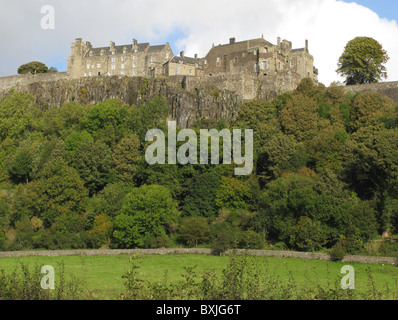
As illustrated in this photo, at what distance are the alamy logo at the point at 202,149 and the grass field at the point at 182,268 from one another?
415 inches

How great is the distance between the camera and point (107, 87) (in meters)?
54.3

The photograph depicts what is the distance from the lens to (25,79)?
62250 mm

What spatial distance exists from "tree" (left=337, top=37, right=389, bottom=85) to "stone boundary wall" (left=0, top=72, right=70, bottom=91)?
33.3 m

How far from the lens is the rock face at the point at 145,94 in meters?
48.8

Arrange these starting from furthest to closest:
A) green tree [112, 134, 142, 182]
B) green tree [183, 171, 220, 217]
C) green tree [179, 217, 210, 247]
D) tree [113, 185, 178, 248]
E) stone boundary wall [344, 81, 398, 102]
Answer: stone boundary wall [344, 81, 398, 102]
green tree [112, 134, 142, 182]
green tree [183, 171, 220, 217]
tree [113, 185, 178, 248]
green tree [179, 217, 210, 247]

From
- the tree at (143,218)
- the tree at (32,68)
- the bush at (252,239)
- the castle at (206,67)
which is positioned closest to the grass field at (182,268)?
the bush at (252,239)

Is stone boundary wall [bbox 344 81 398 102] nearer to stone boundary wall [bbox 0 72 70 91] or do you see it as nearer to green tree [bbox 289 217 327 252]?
green tree [bbox 289 217 327 252]

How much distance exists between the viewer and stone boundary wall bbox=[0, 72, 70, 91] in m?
61.1

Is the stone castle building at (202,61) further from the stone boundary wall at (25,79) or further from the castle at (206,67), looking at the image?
the stone boundary wall at (25,79)

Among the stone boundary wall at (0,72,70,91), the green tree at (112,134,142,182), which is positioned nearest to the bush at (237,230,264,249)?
the green tree at (112,134,142,182)

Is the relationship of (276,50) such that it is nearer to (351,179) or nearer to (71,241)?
(351,179)
